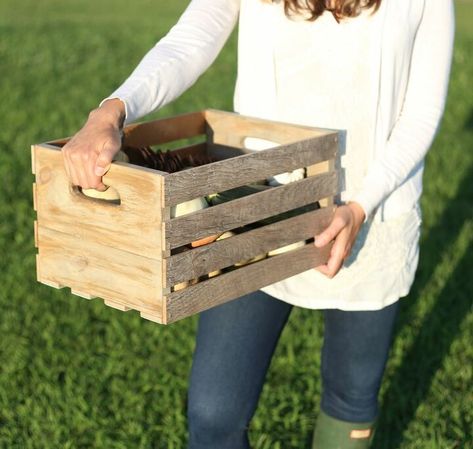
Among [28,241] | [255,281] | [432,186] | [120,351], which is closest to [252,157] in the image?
[255,281]

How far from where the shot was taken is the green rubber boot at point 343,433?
358cm

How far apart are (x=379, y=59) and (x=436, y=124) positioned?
0.75ft

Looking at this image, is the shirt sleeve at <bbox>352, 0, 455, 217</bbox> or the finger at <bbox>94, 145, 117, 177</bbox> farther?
the shirt sleeve at <bbox>352, 0, 455, 217</bbox>

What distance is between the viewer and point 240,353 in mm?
3266

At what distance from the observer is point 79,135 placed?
2.82 metres

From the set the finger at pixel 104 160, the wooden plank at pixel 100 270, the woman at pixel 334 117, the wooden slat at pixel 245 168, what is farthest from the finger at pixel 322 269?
the finger at pixel 104 160

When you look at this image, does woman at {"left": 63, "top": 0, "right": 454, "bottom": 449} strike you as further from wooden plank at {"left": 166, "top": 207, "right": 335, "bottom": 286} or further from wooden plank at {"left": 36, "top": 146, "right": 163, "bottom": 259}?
wooden plank at {"left": 36, "top": 146, "right": 163, "bottom": 259}

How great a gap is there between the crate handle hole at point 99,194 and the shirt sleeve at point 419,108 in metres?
0.64

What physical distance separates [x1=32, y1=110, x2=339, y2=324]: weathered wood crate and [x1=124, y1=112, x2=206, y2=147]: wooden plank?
0.04m

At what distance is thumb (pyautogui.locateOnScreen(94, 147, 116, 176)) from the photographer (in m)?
2.73

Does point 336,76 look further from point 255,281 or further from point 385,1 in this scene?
point 255,281

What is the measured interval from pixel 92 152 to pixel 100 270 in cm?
30

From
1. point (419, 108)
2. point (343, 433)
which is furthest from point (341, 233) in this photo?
point (343, 433)

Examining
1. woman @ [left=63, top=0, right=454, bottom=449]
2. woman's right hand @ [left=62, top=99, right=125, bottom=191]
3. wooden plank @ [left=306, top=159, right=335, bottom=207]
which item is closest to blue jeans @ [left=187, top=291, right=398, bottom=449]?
woman @ [left=63, top=0, right=454, bottom=449]
